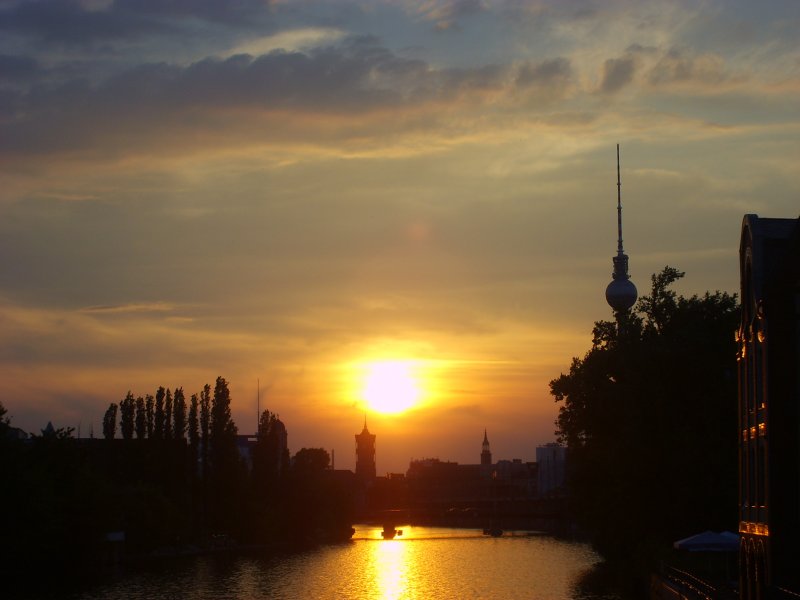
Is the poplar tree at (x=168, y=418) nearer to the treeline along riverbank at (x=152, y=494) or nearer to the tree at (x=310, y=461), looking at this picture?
the treeline along riverbank at (x=152, y=494)

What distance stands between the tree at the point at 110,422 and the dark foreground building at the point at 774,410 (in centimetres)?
10239

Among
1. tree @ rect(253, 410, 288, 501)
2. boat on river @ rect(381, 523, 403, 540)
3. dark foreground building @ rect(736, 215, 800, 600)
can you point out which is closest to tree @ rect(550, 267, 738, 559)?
dark foreground building @ rect(736, 215, 800, 600)

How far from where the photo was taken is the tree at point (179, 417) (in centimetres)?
13650

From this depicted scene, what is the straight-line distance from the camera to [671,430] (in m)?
71.6

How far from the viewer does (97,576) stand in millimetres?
90812

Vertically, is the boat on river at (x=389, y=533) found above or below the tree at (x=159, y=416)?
below

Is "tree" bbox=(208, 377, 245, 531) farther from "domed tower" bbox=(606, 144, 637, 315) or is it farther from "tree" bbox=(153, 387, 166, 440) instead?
"domed tower" bbox=(606, 144, 637, 315)

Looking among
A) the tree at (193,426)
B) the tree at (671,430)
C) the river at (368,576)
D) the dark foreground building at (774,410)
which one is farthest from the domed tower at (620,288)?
the dark foreground building at (774,410)

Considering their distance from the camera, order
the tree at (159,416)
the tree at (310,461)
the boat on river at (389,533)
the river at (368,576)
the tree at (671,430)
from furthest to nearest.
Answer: the boat on river at (389,533)
the tree at (310,461)
the tree at (159,416)
the river at (368,576)
the tree at (671,430)

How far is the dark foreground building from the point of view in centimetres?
4106

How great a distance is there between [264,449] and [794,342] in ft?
393

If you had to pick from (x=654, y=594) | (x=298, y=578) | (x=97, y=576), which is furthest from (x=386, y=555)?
(x=654, y=594)

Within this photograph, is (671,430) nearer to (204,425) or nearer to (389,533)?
(204,425)

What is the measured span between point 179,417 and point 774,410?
10227 cm
